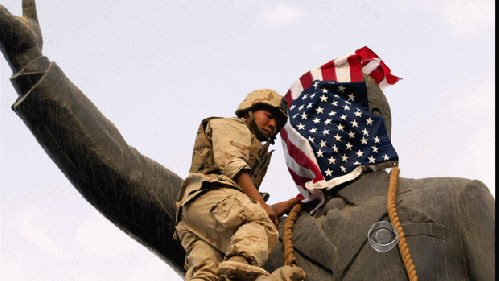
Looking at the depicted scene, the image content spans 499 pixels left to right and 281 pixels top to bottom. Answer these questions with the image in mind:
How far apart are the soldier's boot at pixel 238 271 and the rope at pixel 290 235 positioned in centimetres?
117

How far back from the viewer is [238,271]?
17.3 feet

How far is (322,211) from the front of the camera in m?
7.00

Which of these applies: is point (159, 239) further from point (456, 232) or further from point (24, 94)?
point (456, 232)

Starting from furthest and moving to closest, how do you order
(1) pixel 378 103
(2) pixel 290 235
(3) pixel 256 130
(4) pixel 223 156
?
(1) pixel 378 103 < (3) pixel 256 130 < (2) pixel 290 235 < (4) pixel 223 156

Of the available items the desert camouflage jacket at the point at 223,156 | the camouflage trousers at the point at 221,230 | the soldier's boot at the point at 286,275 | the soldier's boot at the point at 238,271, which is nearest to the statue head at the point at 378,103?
the desert camouflage jacket at the point at 223,156

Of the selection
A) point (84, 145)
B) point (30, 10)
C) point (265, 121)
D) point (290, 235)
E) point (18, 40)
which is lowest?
point (290, 235)

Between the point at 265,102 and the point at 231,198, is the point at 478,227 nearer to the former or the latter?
the point at 231,198

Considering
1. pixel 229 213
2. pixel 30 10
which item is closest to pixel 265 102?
pixel 229 213

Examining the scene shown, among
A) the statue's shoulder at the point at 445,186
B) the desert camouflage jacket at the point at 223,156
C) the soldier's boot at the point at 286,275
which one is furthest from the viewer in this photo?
the statue's shoulder at the point at 445,186

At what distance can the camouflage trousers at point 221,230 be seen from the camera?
5.66 metres

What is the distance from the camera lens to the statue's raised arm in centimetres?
701

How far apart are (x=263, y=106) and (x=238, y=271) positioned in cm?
210

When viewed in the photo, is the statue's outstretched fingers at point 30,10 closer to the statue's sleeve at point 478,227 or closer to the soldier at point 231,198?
the soldier at point 231,198

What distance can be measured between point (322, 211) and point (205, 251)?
4.84 ft
